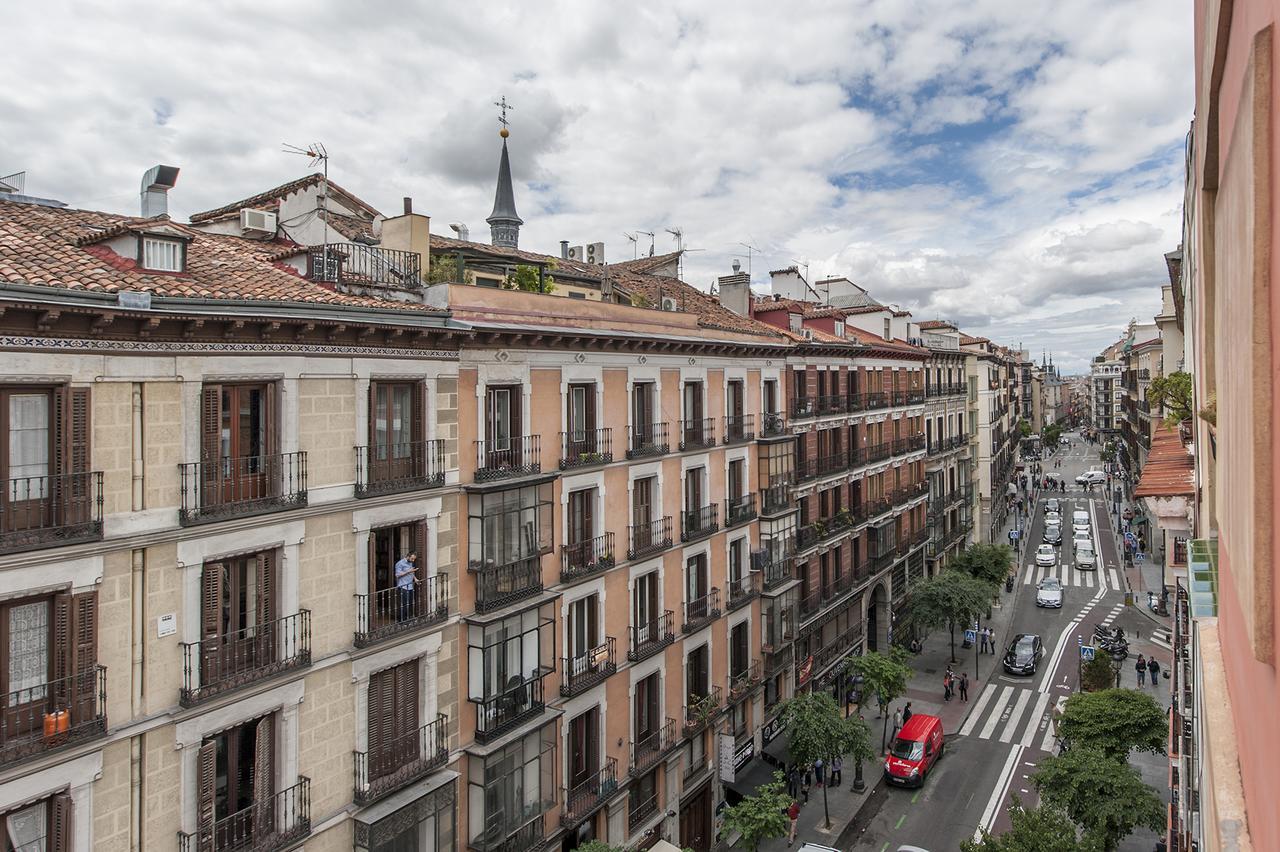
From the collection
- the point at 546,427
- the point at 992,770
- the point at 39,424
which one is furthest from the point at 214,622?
the point at 992,770

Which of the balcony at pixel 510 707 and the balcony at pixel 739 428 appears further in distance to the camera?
the balcony at pixel 739 428

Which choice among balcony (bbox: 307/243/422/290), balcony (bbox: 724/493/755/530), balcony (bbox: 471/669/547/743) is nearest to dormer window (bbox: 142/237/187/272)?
balcony (bbox: 307/243/422/290)

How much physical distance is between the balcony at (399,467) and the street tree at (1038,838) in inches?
608

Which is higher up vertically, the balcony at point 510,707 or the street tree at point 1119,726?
the balcony at point 510,707

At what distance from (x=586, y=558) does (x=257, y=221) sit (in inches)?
487

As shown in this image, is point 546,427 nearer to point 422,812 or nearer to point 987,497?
point 422,812

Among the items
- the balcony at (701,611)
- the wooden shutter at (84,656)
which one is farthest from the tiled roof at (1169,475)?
the wooden shutter at (84,656)

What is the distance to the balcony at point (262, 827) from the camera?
1351 centimetres

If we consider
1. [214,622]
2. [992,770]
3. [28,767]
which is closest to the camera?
[28,767]

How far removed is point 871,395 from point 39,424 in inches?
1412

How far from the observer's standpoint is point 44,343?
466 inches

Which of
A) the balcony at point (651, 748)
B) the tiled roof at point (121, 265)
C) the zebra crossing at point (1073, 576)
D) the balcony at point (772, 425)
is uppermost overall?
the tiled roof at point (121, 265)

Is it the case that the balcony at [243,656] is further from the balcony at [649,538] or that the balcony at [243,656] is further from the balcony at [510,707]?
the balcony at [649,538]

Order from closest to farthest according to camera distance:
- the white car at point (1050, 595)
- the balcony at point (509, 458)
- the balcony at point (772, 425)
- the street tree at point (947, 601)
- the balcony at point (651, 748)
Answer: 1. the balcony at point (509, 458)
2. the balcony at point (651, 748)
3. the balcony at point (772, 425)
4. the street tree at point (947, 601)
5. the white car at point (1050, 595)
